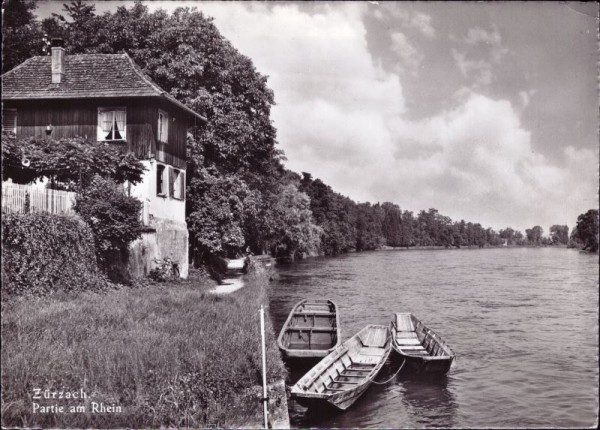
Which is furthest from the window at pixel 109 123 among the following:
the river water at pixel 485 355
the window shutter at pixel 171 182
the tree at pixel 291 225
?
the tree at pixel 291 225

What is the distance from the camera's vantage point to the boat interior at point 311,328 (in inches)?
719

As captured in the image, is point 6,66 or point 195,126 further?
point 6,66

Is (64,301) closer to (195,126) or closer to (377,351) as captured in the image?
(377,351)

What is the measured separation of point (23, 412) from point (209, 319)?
A: 7794 millimetres

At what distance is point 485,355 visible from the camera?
18.5 m

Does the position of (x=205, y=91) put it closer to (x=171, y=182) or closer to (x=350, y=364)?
(x=171, y=182)

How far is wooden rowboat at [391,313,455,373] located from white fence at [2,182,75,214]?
1233 centimetres

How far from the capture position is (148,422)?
8695 millimetres

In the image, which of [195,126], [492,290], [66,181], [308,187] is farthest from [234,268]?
[308,187]

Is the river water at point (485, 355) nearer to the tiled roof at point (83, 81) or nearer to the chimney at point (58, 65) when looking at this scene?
the tiled roof at point (83, 81)

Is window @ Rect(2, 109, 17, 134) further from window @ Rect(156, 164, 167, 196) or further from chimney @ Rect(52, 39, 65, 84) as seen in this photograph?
window @ Rect(156, 164, 167, 196)

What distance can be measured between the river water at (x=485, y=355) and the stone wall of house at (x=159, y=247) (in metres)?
5.75

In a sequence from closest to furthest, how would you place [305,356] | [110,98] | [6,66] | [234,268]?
[305,356]
[110,98]
[6,66]
[234,268]

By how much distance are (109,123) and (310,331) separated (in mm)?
14665
